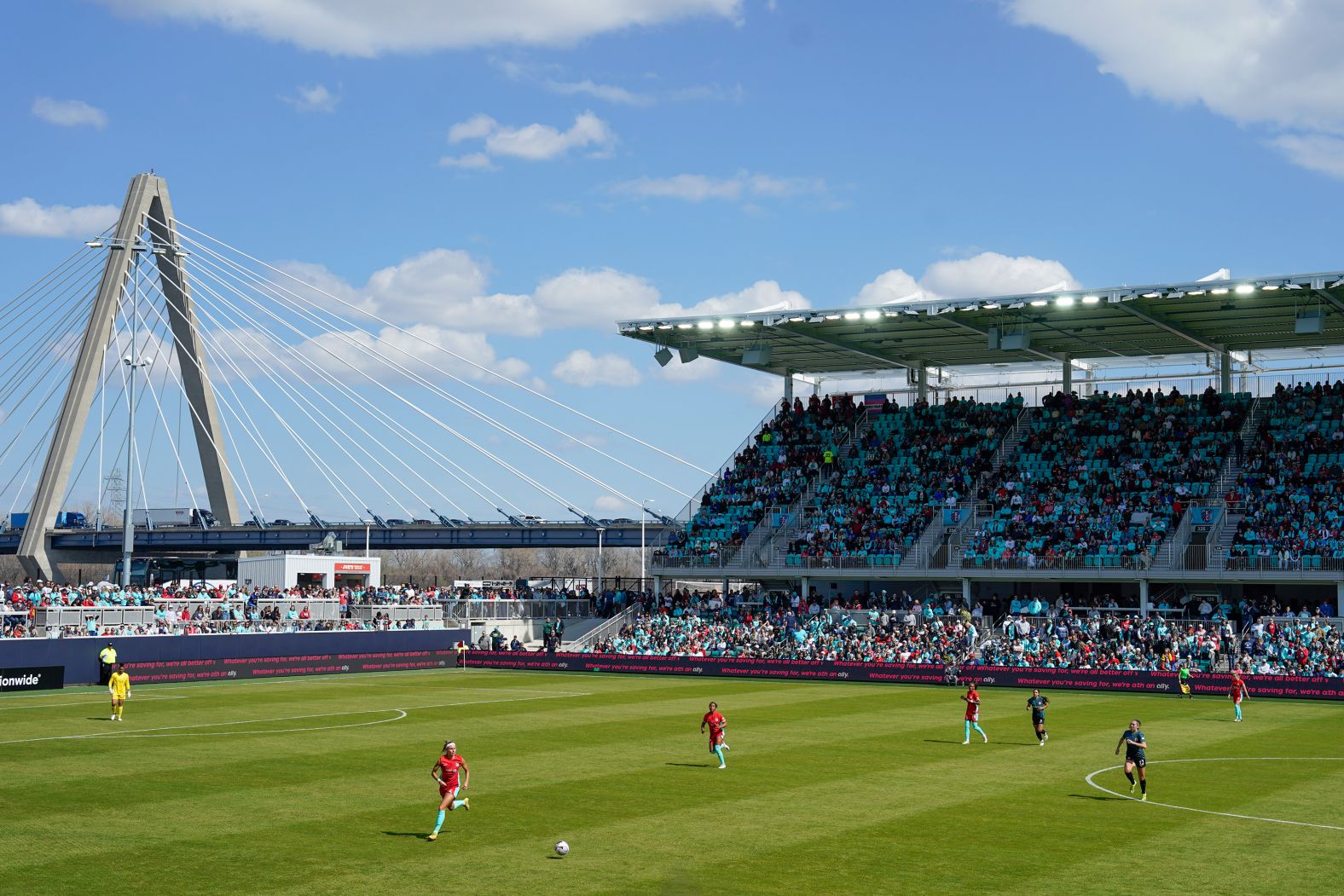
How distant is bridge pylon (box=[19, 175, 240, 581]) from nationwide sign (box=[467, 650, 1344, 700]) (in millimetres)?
18326

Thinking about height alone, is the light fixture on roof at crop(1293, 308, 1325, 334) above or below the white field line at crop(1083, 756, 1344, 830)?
above

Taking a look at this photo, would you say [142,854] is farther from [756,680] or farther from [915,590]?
[915,590]

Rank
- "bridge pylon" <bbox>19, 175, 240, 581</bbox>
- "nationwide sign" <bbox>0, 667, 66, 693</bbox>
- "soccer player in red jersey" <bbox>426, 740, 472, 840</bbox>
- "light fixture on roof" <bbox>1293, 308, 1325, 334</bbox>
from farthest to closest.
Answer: "bridge pylon" <bbox>19, 175, 240, 581</bbox> < "light fixture on roof" <bbox>1293, 308, 1325, 334</bbox> < "nationwide sign" <bbox>0, 667, 66, 693</bbox> < "soccer player in red jersey" <bbox>426, 740, 472, 840</bbox>

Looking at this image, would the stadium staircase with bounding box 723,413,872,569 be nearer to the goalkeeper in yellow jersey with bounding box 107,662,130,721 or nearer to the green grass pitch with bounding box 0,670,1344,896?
the green grass pitch with bounding box 0,670,1344,896

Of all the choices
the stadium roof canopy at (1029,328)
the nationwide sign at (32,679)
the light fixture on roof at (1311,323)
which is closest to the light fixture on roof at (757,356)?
the stadium roof canopy at (1029,328)

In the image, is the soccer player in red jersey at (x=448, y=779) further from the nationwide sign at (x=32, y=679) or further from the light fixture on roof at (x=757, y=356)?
the light fixture on roof at (x=757, y=356)

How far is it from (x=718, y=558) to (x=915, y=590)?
9.70 metres

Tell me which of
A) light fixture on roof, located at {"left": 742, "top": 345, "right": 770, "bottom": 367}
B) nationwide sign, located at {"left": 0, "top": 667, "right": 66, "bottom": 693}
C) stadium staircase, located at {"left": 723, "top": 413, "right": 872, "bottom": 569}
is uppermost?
light fixture on roof, located at {"left": 742, "top": 345, "right": 770, "bottom": 367}

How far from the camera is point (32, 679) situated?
4806 cm

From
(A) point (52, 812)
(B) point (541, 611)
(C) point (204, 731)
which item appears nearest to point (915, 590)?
(B) point (541, 611)

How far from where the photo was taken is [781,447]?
75.3 m

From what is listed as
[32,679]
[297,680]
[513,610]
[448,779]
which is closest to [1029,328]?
[513,610]

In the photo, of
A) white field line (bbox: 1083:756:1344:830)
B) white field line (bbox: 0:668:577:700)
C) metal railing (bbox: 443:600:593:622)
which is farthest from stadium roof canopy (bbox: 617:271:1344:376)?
white field line (bbox: 1083:756:1344:830)

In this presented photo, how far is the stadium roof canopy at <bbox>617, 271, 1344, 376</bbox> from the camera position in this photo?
57312 mm
